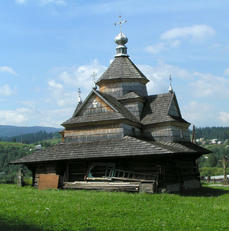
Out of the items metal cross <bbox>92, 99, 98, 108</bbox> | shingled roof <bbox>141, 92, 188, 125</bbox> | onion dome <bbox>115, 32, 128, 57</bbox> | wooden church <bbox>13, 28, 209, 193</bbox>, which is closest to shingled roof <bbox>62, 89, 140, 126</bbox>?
wooden church <bbox>13, 28, 209, 193</bbox>

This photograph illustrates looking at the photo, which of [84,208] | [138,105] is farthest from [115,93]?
[84,208]

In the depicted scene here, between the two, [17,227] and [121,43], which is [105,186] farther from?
[121,43]

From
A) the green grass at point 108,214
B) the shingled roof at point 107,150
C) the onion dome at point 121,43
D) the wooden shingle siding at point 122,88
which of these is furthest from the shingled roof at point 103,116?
the green grass at point 108,214

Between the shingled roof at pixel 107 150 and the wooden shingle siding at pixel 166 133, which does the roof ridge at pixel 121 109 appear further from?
the shingled roof at pixel 107 150

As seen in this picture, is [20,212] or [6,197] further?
[6,197]

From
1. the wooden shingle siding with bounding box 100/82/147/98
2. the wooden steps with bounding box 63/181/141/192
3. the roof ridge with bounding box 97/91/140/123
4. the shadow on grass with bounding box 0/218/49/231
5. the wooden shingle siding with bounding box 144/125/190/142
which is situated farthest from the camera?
the wooden shingle siding with bounding box 100/82/147/98

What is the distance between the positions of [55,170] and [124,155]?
5898 mm

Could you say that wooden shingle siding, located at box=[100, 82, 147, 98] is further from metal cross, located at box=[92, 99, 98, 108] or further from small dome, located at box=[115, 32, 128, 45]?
small dome, located at box=[115, 32, 128, 45]

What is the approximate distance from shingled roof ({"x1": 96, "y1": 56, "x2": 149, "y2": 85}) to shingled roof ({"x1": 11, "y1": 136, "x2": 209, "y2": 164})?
7.09 m

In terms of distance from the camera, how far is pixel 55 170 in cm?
2253

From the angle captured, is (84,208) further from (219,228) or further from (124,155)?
(124,155)

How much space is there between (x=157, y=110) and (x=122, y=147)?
6.33 metres

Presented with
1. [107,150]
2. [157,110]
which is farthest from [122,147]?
[157,110]

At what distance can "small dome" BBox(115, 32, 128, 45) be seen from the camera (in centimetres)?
3000
